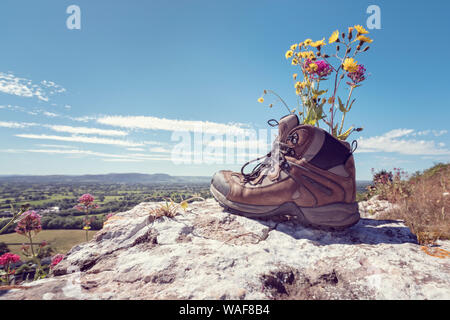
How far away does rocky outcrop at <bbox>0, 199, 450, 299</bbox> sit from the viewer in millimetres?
1065

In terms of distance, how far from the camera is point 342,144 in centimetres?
194

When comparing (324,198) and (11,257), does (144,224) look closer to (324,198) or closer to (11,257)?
(324,198)

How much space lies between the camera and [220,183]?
2.54 metres

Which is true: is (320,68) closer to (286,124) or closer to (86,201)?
(286,124)

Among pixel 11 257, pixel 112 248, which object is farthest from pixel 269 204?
pixel 11 257

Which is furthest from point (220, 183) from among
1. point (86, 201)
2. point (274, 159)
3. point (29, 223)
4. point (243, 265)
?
point (29, 223)

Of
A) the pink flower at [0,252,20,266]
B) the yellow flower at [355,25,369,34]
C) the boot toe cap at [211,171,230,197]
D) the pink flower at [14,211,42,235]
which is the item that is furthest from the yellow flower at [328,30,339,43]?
the pink flower at [0,252,20,266]

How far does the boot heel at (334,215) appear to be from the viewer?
191 cm

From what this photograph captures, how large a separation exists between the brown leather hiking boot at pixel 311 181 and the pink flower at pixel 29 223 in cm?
325

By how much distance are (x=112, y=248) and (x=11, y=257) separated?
8.55 ft

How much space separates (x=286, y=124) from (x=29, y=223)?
3799mm

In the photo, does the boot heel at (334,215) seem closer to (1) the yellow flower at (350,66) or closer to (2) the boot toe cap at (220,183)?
(2) the boot toe cap at (220,183)

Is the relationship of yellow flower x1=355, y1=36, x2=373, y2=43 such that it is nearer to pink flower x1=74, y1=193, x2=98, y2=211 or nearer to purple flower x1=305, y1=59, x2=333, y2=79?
purple flower x1=305, y1=59, x2=333, y2=79

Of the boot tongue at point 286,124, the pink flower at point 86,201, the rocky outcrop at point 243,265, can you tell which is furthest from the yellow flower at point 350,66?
the pink flower at point 86,201
